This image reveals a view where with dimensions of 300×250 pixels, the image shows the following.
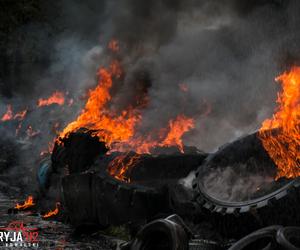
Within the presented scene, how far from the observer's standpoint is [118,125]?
36.3 feet

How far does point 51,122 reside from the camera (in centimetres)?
2264

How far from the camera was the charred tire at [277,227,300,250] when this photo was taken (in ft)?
13.4

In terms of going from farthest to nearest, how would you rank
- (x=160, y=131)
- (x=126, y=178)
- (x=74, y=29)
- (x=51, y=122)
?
(x=74, y=29), (x=51, y=122), (x=160, y=131), (x=126, y=178)

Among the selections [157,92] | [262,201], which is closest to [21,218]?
[262,201]

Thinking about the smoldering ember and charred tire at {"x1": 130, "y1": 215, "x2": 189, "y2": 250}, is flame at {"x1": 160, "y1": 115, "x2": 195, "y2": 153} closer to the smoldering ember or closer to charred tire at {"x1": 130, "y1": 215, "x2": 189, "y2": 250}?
the smoldering ember

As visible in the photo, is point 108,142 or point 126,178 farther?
point 108,142

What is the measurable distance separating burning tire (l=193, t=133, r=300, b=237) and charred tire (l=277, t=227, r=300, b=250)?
2.93 feet

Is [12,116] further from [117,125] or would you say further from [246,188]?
[246,188]

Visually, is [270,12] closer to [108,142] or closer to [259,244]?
[108,142]

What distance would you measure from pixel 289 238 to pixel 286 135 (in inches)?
97.6

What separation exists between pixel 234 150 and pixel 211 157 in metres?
0.47

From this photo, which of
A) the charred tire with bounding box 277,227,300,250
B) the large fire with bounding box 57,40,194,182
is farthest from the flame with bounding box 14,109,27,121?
the charred tire with bounding box 277,227,300,250

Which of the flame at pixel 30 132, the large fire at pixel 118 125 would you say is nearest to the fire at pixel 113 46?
the large fire at pixel 118 125

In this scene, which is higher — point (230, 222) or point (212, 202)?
point (212, 202)
